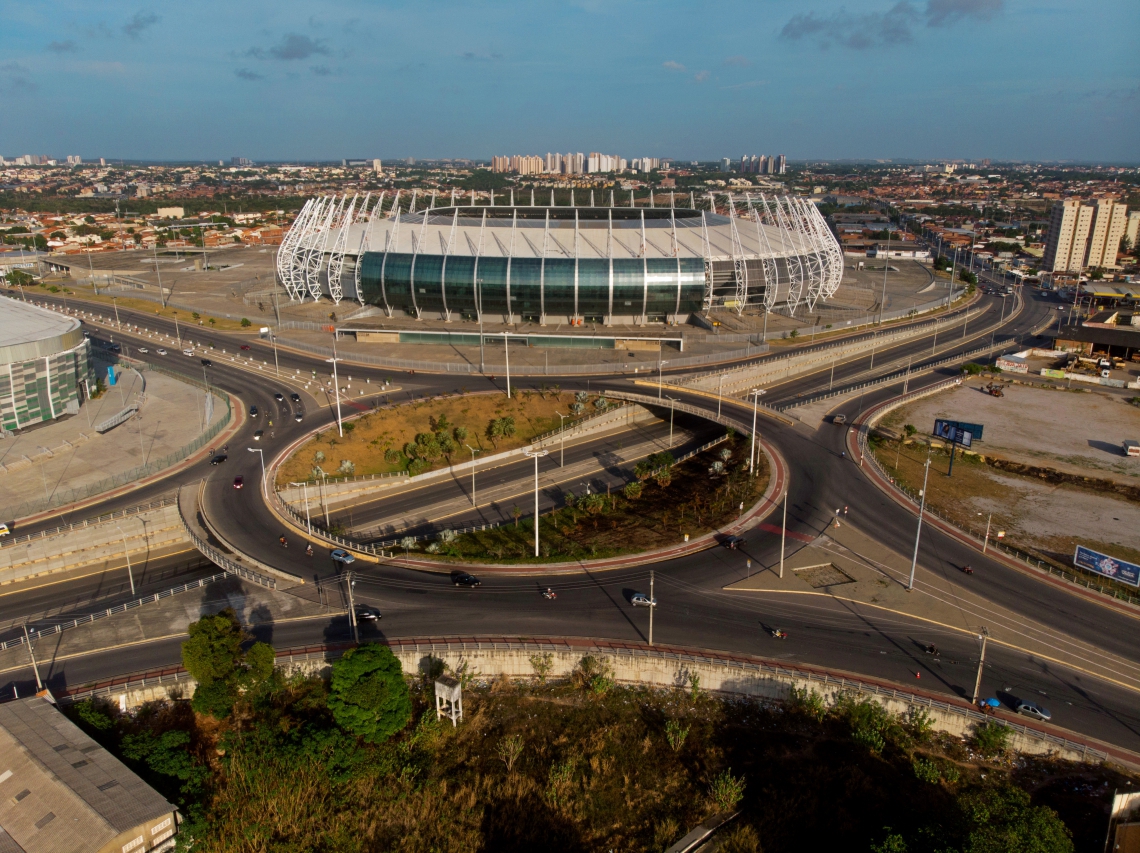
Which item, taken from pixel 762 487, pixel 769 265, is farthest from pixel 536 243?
pixel 762 487

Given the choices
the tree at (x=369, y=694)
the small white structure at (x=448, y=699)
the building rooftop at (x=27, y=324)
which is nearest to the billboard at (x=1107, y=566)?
the small white structure at (x=448, y=699)

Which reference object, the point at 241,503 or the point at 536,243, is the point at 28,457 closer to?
the point at 241,503

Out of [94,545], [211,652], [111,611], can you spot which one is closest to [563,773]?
[211,652]

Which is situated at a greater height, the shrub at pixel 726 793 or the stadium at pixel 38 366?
the stadium at pixel 38 366

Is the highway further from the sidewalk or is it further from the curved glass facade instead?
the curved glass facade

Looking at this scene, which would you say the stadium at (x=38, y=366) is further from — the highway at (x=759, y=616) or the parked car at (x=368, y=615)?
the parked car at (x=368, y=615)

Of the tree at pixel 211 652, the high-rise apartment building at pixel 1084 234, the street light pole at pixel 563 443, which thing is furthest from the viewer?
the high-rise apartment building at pixel 1084 234
